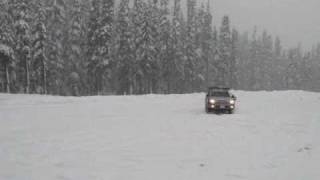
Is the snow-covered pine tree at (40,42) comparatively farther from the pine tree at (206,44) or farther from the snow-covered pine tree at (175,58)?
the pine tree at (206,44)

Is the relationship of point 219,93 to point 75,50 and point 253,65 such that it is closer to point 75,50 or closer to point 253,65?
point 75,50

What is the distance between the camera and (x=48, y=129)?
21688mm

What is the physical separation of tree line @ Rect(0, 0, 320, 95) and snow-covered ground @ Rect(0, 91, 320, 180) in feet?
85.7

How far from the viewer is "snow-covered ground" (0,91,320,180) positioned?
13.2m

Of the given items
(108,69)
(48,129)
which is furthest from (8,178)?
(108,69)

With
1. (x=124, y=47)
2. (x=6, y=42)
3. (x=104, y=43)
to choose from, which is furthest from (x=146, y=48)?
(x=6, y=42)

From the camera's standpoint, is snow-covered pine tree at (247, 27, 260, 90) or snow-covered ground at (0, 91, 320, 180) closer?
snow-covered ground at (0, 91, 320, 180)

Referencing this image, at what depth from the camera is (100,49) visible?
58.9 metres

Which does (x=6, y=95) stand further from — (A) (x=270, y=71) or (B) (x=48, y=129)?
(A) (x=270, y=71)

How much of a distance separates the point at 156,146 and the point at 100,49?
43010 mm

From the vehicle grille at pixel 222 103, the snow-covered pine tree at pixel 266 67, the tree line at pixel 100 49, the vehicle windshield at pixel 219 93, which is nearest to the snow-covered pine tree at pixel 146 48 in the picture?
the tree line at pixel 100 49

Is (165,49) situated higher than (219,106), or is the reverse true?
(165,49)

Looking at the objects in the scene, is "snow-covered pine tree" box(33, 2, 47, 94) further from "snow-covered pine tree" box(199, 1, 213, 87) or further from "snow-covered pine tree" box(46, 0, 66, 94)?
"snow-covered pine tree" box(199, 1, 213, 87)

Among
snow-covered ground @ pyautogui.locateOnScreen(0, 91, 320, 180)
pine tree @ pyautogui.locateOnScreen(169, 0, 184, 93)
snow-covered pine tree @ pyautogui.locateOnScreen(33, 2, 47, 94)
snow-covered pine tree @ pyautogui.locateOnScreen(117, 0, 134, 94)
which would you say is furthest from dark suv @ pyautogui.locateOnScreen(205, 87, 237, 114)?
pine tree @ pyautogui.locateOnScreen(169, 0, 184, 93)
